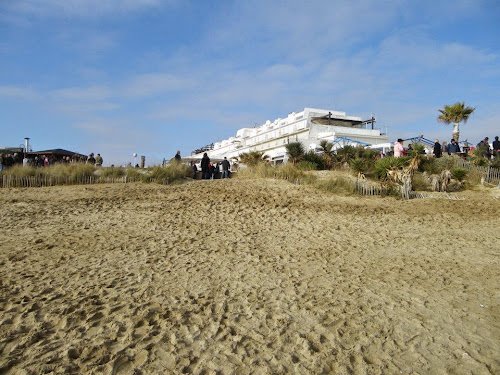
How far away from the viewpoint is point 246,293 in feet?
15.3

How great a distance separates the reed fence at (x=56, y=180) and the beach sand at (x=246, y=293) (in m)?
4.46

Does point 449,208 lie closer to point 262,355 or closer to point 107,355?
point 262,355

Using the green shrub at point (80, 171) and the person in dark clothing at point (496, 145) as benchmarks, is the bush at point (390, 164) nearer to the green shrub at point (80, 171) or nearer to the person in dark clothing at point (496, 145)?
the person in dark clothing at point (496, 145)

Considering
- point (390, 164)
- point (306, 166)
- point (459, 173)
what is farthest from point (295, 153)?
point (459, 173)

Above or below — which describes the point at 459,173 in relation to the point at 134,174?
above

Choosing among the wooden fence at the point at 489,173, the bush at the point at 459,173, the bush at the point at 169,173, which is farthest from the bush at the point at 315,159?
the wooden fence at the point at 489,173

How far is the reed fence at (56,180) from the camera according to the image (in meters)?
13.0

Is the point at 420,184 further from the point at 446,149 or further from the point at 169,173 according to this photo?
the point at 169,173

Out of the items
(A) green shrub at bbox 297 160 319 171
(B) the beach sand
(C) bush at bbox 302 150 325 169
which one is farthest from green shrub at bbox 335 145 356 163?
(B) the beach sand

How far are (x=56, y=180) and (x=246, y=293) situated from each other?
38.9ft

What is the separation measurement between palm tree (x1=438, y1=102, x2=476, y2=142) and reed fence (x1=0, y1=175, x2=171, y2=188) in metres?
23.1

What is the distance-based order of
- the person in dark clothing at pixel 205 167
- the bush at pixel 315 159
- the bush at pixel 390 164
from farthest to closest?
the bush at pixel 315 159, the person in dark clothing at pixel 205 167, the bush at pixel 390 164

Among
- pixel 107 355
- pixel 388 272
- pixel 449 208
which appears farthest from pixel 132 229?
pixel 449 208

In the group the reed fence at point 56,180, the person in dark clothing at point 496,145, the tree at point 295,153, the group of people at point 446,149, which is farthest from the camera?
the tree at point 295,153
